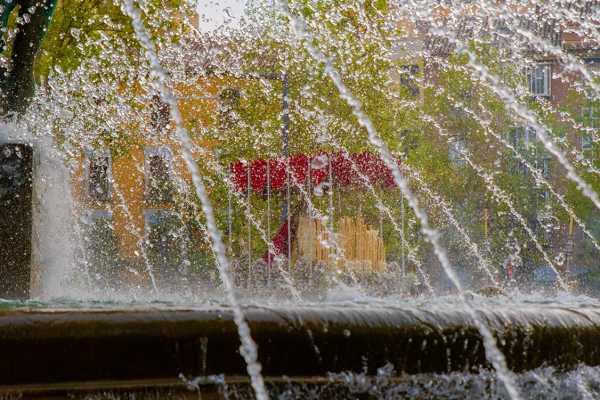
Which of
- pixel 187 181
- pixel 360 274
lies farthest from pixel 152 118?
pixel 360 274

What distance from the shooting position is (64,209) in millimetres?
7004

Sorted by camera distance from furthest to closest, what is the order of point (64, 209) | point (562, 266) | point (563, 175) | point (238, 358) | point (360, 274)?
1. point (562, 266)
2. point (563, 175)
3. point (360, 274)
4. point (64, 209)
5. point (238, 358)

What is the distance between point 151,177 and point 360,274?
65.8 feet

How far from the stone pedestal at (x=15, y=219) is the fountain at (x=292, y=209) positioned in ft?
0.04

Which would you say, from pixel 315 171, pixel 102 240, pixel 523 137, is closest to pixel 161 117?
pixel 102 240

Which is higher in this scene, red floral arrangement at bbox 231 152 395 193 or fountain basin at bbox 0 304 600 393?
red floral arrangement at bbox 231 152 395 193

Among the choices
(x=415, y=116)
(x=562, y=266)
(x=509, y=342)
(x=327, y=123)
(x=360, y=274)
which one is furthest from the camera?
(x=562, y=266)

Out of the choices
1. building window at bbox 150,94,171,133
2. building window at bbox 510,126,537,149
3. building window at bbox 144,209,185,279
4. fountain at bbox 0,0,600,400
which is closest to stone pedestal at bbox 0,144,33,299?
fountain at bbox 0,0,600,400

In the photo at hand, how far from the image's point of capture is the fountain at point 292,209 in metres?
3.57

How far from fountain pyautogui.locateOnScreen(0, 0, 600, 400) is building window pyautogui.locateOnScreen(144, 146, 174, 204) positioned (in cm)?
15

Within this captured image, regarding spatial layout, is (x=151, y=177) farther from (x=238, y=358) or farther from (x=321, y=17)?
(x=238, y=358)

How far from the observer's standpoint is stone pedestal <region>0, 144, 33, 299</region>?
19.0 ft

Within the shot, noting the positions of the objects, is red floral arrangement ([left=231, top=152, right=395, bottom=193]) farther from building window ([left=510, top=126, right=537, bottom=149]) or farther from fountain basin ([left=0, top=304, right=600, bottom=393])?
building window ([left=510, top=126, right=537, bottom=149])

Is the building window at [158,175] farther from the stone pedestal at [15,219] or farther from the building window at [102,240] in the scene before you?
the stone pedestal at [15,219]
